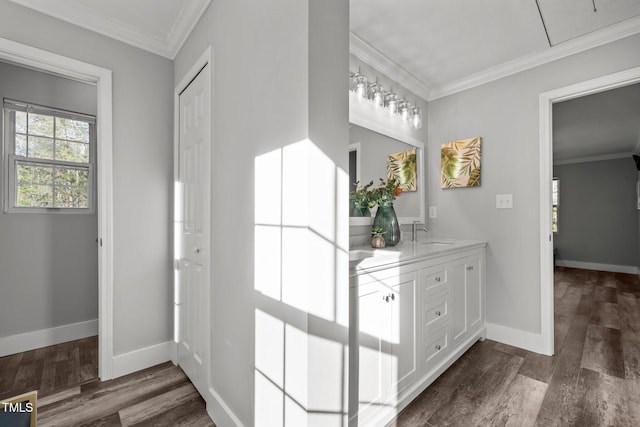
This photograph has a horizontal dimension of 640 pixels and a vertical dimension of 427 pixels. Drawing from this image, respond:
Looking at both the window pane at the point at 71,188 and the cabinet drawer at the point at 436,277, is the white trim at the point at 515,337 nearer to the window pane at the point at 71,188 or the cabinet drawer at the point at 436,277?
the cabinet drawer at the point at 436,277

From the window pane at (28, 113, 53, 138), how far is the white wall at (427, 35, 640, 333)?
11.9 ft

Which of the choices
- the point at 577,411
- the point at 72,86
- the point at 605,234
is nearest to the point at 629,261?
the point at 605,234

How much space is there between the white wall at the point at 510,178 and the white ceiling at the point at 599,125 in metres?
1.21

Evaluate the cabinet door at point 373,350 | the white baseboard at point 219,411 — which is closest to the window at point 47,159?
the white baseboard at point 219,411

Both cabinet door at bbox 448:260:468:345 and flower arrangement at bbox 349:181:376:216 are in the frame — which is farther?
flower arrangement at bbox 349:181:376:216

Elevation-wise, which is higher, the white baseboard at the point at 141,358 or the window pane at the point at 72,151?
the window pane at the point at 72,151

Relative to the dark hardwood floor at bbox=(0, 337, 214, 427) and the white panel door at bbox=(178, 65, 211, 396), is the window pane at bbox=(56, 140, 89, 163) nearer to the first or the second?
the white panel door at bbox=(178, 65, 211, 396)

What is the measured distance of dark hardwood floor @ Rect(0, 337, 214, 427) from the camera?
63.1 inches

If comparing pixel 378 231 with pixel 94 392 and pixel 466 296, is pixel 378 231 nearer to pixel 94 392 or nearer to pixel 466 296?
pixel 466 296

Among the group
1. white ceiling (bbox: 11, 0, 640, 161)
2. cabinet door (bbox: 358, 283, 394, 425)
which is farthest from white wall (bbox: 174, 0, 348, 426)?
white ceiling (bbox: 11, 0, 640, 161)

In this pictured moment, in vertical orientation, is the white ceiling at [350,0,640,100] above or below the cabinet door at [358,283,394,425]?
above

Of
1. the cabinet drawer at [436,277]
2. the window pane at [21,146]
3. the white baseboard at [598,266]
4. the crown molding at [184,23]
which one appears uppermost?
the crown molding at [184,23]

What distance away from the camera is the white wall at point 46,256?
230 centimetres

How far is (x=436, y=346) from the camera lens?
1.93m
